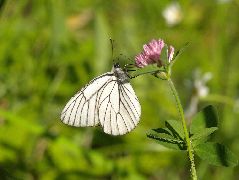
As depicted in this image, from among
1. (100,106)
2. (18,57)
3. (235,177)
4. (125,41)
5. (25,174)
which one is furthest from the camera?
(125,41)

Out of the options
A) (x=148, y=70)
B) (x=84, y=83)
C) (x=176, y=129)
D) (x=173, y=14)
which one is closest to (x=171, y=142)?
(x=176, y=129)

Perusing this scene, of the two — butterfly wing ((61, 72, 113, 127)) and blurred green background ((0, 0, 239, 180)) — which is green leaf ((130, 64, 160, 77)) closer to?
butterfly wing ((61, 72, 113, 127))

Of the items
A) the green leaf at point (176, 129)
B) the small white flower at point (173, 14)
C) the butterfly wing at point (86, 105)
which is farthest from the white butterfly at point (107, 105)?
the small white flower at point (173, 14)

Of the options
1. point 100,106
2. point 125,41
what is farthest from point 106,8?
point 100,106

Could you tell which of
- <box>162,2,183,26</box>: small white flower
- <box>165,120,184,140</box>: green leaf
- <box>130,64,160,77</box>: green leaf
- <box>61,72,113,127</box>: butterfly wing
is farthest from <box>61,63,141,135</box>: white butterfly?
<box>162,2,183,26</box>: small white flower

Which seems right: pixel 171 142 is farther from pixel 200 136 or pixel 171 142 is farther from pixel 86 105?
A: pixel 86 105

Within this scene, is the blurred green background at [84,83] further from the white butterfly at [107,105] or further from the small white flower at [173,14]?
the white butterfly at [107,105]

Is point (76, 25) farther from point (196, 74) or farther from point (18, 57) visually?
point (196, 74)
